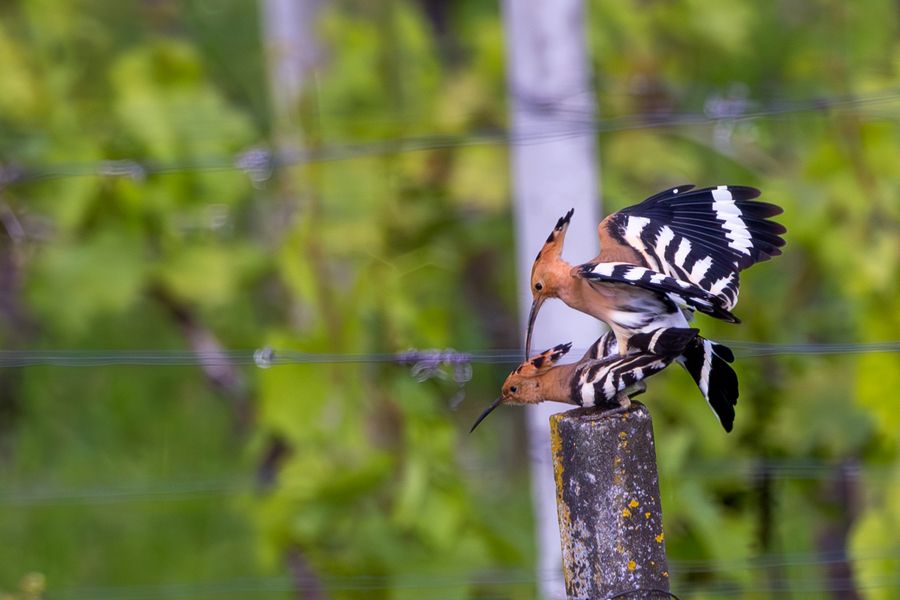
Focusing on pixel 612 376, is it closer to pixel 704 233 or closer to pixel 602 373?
pixel 602 373

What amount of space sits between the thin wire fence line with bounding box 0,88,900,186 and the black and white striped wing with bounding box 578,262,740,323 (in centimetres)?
108

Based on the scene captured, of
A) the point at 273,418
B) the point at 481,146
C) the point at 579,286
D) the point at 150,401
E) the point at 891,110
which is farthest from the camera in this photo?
the point at 150,401

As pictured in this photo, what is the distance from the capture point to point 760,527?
9.09 feet

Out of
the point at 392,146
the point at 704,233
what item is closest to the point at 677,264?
the point at 704,233

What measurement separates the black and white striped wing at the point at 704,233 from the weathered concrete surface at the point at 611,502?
163 mm

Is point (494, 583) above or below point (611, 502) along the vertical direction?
below

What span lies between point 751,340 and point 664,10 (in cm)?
147

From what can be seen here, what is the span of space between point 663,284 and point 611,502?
0.24 meters

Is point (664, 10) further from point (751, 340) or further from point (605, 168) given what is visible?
point (751, 340)

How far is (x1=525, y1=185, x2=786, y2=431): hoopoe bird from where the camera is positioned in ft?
4.21

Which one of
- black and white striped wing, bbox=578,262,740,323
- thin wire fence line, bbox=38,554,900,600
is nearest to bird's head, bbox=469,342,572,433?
black and white striped wing, bbox=578,262,740,323

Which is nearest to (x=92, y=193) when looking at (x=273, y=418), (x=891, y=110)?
(x=273, y=418)

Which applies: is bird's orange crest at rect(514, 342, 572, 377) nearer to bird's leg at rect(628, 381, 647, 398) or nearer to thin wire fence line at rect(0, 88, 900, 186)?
bird's leg at rect(628, 381, 647, 398)

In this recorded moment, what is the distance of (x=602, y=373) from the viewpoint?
1.28 metres
